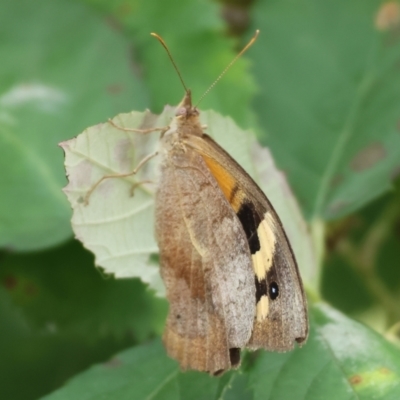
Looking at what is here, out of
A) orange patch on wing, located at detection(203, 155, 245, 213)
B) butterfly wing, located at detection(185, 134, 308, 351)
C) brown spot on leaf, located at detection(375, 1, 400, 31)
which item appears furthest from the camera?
brown spot on leaf, located at detection(375, 1, 400, 31)

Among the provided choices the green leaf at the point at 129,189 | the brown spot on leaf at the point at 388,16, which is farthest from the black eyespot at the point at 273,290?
the brown spot on leaf at the point at 388,16

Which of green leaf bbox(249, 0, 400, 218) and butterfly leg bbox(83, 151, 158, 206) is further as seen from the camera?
green leaf bbox(249, 0, 400, 218)

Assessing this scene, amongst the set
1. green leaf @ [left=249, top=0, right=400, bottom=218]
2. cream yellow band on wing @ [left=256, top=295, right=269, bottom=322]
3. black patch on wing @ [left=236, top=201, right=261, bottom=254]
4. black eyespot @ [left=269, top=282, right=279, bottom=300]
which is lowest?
cream yellow band on wing @ [left=256, top=295, right=269, bottom=322]

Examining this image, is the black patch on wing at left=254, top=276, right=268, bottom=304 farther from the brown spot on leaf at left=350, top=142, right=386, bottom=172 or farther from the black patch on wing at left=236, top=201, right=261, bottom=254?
the brown spot on leaf at left=350, top=142, right=386, bottom=172

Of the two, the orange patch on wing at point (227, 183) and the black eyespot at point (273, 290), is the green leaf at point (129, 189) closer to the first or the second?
the orange patch on wing at point (227, 183)

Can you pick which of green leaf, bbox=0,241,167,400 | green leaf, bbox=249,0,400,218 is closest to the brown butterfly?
green leaf, bbox=0,241,167,400

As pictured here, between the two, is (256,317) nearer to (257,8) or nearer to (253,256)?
(253,256)
